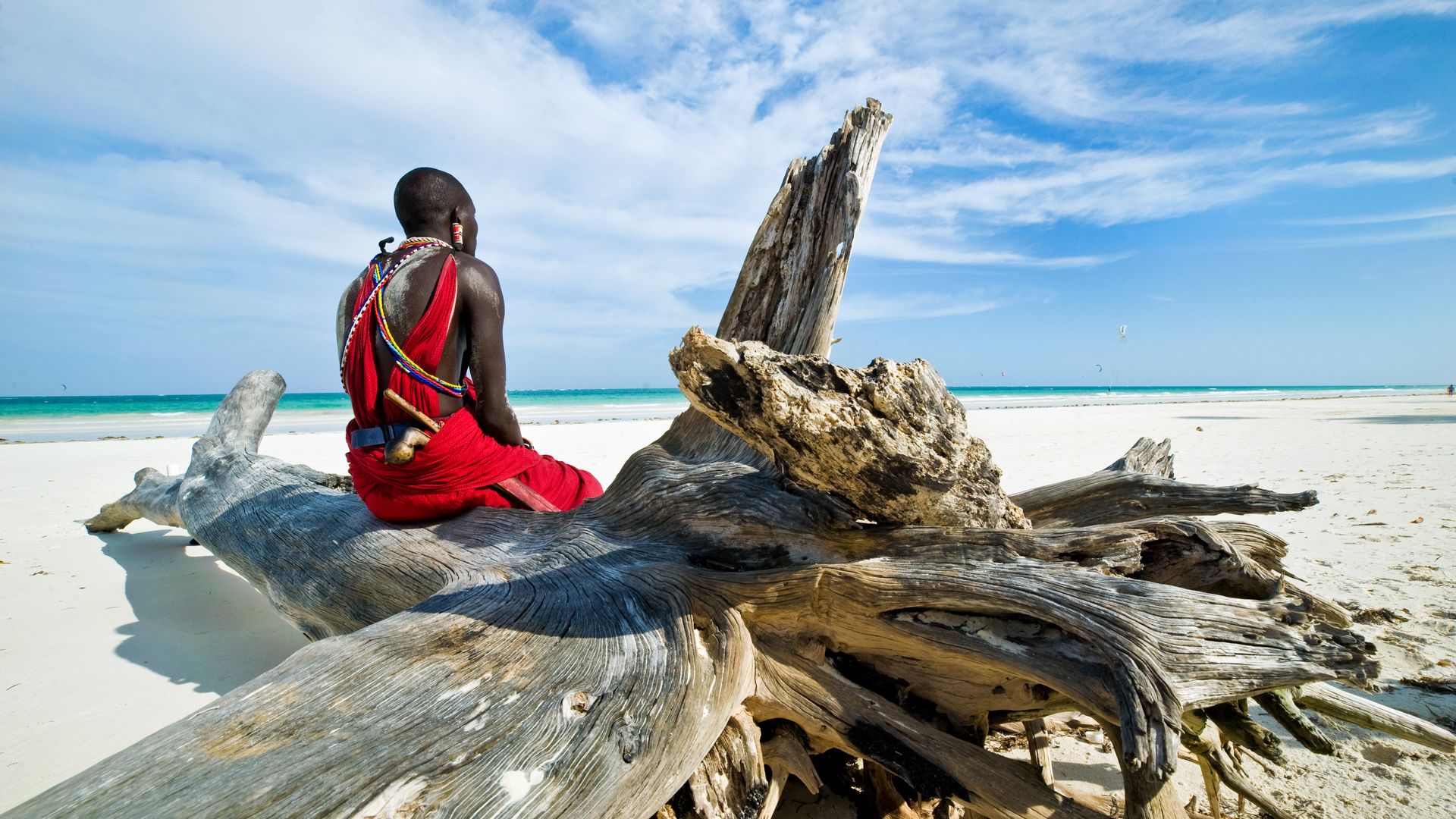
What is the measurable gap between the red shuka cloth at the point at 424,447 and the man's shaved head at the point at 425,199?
0.34 metres

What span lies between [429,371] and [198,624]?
227 centimetres

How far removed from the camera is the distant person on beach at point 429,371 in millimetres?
2666

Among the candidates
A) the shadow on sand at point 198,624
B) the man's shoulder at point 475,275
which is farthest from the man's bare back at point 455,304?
the shadow on sand at point 198,624

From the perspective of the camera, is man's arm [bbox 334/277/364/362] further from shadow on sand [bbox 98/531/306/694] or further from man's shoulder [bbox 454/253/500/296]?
shadow on sand [bbox 98/531/306/694]

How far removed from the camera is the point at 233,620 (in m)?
3.68

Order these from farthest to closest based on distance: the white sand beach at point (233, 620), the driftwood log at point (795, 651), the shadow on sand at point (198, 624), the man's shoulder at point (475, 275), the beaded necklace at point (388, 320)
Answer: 1. the shadow on sand at point (198, 624)
2. the man's shoulder at point (475, 275)
3. the beaded necklace at point (388, 320)
4. the white sand beach at point (233, 620)
5. the driftwood log at point (795, 651)

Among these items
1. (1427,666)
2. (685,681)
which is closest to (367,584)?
(685,681)

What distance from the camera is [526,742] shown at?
4.75 ft

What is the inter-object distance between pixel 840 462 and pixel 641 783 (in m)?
0.87

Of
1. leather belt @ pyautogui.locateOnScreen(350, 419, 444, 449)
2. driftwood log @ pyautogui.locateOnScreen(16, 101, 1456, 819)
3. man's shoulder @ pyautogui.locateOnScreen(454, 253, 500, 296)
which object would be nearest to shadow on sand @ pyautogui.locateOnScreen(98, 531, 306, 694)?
leather belt @ pyautogui.locateOnScreen(350, 419, 444, 449)

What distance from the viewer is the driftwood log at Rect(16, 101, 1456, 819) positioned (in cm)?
137

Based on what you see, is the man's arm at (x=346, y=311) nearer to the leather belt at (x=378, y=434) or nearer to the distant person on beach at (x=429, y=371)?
the distant person on beach at (x=429, y=371)

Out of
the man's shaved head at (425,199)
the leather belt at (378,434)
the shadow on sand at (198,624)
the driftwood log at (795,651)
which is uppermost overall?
the man's shaved head at (425,199)

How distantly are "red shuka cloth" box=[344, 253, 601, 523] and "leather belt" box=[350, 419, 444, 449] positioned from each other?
2cm
